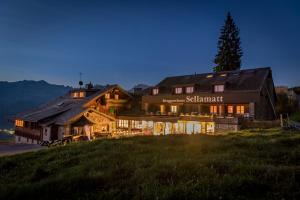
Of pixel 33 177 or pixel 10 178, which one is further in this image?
pixel 10 178

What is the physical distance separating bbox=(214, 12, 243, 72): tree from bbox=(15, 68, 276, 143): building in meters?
13.8

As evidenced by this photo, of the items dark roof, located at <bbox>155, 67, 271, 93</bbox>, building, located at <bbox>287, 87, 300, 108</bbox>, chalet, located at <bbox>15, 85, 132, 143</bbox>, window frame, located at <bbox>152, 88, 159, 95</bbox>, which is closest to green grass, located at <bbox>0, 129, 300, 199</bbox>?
chalet, located at <bbox>15, 85, 132, 143</bbox>

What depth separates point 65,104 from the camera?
45.6 meters

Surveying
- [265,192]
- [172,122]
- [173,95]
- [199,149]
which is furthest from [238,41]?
[265,192]

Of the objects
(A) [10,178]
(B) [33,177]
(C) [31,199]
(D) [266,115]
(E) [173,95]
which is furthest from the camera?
(E) [173,95]

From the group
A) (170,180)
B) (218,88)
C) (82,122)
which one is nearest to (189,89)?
(218,88)

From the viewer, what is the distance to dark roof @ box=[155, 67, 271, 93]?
3588 cm

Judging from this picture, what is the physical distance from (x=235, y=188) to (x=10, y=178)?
10688mm

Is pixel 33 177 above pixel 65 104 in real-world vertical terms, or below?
below

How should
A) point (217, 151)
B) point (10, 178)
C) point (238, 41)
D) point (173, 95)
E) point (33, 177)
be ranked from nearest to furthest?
point (33, 177)
point (10, 178)
point (217, 151)
point (173, 95)
point (238, 41)

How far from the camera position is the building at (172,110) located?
34750mm

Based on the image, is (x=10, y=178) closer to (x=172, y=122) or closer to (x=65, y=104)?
(x=172, y=122)

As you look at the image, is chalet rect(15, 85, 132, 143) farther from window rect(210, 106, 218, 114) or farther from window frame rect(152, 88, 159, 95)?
window rect(210, 106, 218, 114)

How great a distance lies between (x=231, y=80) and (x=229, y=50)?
21477 mm
